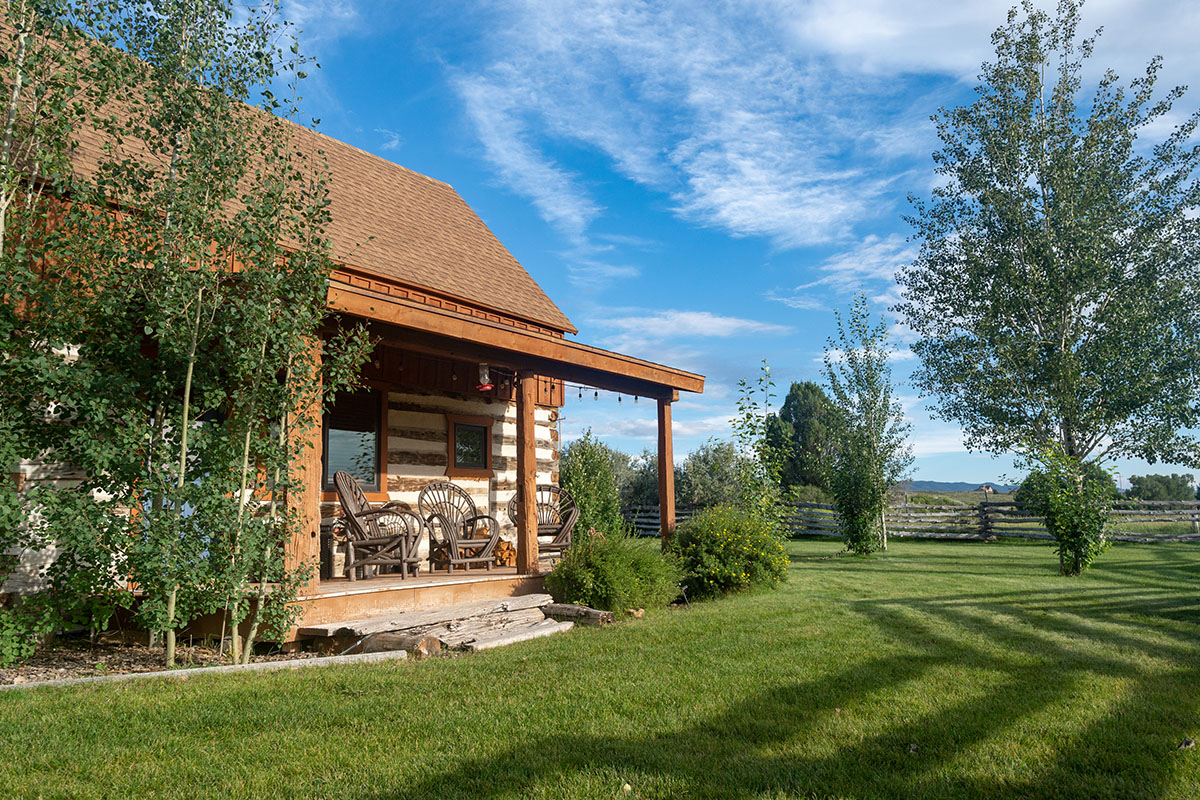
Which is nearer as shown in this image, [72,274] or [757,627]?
[72,274]

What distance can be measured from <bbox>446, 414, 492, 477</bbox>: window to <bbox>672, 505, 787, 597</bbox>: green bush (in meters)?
3.37

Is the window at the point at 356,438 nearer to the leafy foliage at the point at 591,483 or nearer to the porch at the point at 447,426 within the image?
the porch at the point at 447,426

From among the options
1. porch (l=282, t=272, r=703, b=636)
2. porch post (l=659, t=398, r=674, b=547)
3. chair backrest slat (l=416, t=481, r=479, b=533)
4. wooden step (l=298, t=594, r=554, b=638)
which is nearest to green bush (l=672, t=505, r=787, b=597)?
porch post (l=659, t=398, r=674, b=547)

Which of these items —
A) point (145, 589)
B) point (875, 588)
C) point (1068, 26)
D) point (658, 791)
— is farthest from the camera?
point (1068, 26)

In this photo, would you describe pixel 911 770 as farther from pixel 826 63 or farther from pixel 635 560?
pixel 826 63

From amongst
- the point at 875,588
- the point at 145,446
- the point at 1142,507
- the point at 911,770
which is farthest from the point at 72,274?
the point at 1142,507

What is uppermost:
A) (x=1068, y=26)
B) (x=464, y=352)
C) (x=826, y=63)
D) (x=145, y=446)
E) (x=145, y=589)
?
(x=1068, y=26)

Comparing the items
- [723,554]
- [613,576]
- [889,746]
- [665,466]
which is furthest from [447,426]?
[889,746]

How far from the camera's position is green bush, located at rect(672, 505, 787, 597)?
9141 mm

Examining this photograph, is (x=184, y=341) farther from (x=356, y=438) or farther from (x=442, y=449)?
(x=442, y=449)

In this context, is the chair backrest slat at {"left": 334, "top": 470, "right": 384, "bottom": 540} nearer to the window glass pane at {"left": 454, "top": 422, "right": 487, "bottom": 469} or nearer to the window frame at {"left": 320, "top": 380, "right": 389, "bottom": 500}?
the window frame at {"left": 320, "top": 380, "right": 389, "bottom": 500}

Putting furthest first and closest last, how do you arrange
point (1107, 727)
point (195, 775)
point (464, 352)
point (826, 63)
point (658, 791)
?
point (826, 63) → point (464, 352) → point (1107, 727) → point (195, 775) → point (658, 791)

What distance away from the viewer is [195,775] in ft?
10.7

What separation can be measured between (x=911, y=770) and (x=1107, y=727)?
143 centimetres
